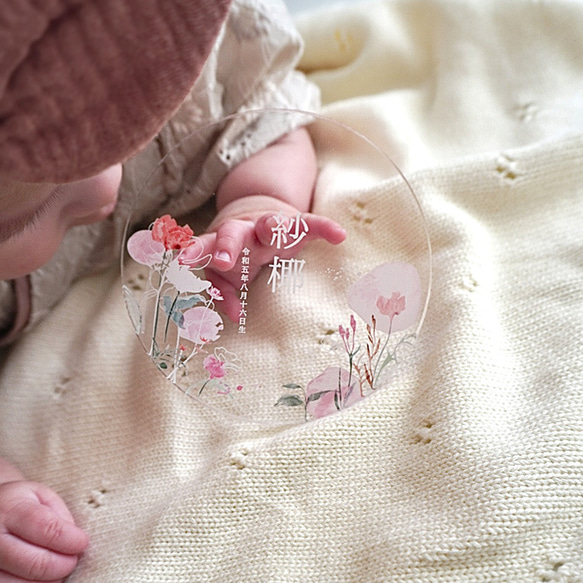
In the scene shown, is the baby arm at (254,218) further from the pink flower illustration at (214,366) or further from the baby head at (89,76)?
the baby head at (89,76)

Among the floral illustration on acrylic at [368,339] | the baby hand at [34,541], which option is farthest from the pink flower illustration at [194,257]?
the baby hand at [34,541]

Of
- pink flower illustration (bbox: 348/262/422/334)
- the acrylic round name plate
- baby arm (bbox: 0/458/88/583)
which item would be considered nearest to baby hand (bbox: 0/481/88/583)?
baby arm (bbox: 0/458/88/583)


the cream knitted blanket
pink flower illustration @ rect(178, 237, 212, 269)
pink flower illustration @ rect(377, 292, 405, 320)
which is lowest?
the cream knitted blanket

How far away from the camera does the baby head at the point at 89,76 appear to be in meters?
0.25

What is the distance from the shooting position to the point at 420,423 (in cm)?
44

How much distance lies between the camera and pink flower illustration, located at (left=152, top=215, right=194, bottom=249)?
44 cm

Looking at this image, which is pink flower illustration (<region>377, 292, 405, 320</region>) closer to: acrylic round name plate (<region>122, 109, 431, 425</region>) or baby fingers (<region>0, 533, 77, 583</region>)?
acrylic round name plate (<region>122, 109, 431, 425</region>)

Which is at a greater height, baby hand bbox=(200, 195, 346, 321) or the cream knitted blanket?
baby hand bbox=(200, 195, 346, 321)

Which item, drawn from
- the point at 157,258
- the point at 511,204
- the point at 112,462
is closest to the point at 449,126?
the point at 511,204

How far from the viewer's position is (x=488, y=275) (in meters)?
0.52

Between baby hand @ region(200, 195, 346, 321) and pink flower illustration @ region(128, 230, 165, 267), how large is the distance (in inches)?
1.3

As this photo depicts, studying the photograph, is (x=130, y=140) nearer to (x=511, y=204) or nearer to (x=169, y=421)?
(x=169, y=421)

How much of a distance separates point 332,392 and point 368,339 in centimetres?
5

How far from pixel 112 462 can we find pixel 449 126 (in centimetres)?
46
